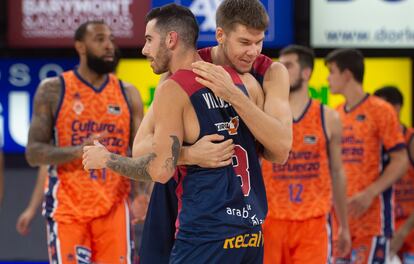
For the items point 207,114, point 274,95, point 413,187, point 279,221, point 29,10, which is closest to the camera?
point 207,114

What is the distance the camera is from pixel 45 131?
673cm

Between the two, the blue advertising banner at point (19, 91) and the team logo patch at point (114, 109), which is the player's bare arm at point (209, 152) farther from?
the blue advertising banner at point (19, 91)

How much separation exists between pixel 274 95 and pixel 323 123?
221cm

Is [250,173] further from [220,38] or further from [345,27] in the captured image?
[345,27]

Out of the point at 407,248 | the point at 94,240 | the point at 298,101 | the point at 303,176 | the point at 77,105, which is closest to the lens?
the point at 94,240

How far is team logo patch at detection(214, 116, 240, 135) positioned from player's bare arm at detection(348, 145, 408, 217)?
3.33 metres

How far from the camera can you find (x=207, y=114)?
4.58 metres

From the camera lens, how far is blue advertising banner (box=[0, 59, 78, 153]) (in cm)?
988

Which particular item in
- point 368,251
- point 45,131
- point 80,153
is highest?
point 45,131

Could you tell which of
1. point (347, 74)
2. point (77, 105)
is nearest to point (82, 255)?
point (77, 105)

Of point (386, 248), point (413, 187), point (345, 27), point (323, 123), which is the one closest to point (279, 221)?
point (323, 123)

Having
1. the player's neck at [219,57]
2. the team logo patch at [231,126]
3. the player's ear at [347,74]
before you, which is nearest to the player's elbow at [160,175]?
the team logo patch at [231,126]

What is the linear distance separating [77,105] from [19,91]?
326cm

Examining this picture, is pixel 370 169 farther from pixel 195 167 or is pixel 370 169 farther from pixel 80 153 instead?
pixel 195 167
